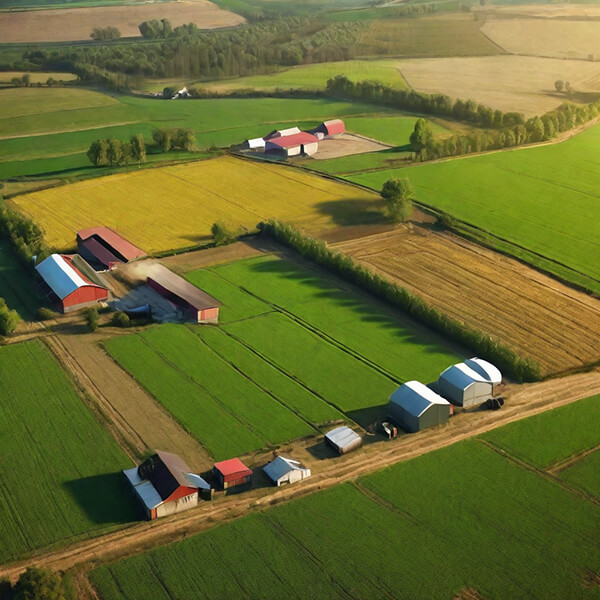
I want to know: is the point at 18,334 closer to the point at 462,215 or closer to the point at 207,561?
the point at 207,561

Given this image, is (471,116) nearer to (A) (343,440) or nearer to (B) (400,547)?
(A) (343,440)

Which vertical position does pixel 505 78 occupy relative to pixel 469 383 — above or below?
above

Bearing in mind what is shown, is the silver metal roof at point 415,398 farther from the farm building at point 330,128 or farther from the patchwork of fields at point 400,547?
the farm building at point 330,128

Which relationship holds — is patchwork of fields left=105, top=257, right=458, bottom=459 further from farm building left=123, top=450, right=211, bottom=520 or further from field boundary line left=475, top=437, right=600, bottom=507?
field boundary line left=475, top=437, right=600, bottom=507

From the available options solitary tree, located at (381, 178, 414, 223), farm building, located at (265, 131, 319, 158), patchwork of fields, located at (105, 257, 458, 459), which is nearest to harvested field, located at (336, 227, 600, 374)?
solitary tree, located at (381, 178, 414, 223)

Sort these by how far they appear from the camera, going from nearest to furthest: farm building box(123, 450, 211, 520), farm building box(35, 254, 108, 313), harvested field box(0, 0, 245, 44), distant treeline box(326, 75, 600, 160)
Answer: farm building box(123, 450, 211, 520), farm building box(35, 254, 108, 313), distant treeline box(326, 75, 600, 160), harvested field box(0, 0, 245, 44)

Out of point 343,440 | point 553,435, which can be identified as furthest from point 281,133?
point 553,435
